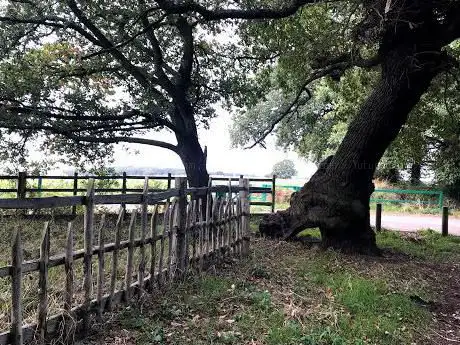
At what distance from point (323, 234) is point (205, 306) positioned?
16.5 feet

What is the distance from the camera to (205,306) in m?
5.64

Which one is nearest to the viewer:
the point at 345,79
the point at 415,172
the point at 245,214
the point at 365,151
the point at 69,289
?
the point at 69,289

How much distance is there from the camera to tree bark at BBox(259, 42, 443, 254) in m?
9.24

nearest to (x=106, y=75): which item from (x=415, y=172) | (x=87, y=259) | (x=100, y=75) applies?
(x=100, y=75)

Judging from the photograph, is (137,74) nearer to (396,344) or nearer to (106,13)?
(106,13)

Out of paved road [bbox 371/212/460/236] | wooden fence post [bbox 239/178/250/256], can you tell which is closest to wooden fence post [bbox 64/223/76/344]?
wooden fence post [bbox 239/178/250/256]

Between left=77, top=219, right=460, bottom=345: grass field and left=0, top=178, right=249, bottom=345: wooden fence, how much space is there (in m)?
0.26

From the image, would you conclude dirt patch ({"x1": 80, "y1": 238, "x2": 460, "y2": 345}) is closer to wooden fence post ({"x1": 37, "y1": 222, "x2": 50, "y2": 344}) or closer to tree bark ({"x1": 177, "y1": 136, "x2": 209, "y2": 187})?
wooden fence post ({"x1": 37, "y1": 222, "x2": 50, "y2": 344})

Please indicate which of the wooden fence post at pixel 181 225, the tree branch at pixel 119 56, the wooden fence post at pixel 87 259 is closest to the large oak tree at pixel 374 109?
the wooden fence post at pixel 181 225

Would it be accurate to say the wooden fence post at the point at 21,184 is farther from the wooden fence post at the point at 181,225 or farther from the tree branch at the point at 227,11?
the wooden fence post at the point at 181,225

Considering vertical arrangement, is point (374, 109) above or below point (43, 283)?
above

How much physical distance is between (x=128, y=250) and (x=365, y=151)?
6152 millimetres

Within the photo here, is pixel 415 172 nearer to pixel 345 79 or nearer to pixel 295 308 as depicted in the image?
pixel 345 79

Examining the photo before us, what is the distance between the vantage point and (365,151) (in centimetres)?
966
